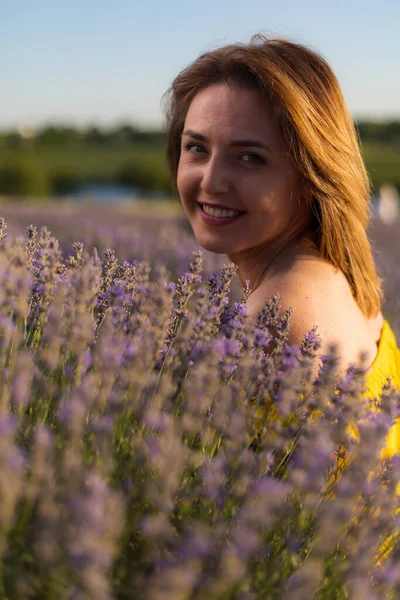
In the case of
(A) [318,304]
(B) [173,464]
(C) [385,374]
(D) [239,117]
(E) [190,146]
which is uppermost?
(D) [239,117]

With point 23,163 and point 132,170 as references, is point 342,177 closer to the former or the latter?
point 23,163

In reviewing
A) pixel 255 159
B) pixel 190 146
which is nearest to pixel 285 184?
pixel 255 159

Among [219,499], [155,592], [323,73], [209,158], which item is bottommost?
[219,499]

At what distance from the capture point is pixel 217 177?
7.82 ft

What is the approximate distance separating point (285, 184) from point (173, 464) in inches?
63.4

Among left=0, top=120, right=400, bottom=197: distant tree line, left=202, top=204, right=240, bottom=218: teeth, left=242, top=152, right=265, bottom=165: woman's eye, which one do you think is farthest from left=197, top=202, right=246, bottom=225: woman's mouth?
left=0, top=120, right=400, bottom=197: distant tree line

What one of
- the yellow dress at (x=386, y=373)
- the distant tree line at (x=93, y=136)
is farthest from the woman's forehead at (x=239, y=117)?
the distant tree line at (x=93, y=136)

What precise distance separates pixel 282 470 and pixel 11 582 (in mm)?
721

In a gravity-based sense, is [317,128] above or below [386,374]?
above

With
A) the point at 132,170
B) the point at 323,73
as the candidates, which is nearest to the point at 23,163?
the point at 132,170

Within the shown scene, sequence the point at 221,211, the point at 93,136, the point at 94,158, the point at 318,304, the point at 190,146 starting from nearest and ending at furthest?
the point at 318,304
the point at 221,211
the point at 190,146
the point at 94,158
the point at 93,136

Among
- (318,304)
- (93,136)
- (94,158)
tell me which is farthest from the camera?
(93,136)

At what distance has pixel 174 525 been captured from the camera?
131 cm

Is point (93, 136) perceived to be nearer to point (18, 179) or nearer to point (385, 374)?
point (18, 179)
